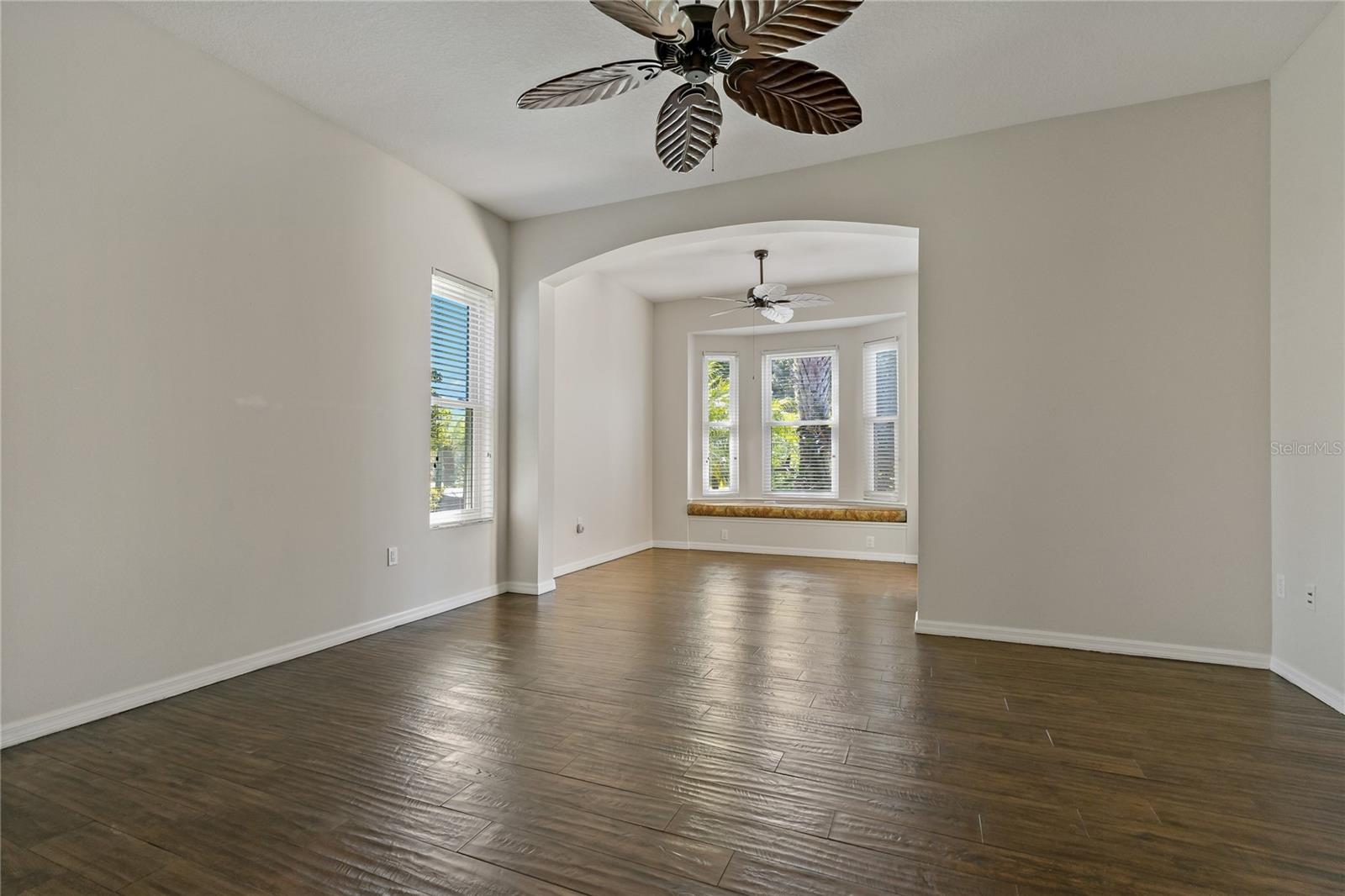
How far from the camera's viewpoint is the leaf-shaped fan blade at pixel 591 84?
2439 millimetres

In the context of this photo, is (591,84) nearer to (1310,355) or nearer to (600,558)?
(1310,355)

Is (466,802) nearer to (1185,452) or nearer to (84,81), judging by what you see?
(84,81)

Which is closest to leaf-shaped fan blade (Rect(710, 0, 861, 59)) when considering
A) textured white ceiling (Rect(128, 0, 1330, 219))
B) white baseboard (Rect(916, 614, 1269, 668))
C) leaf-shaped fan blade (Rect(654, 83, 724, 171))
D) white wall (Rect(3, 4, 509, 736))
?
leaf-shaped fan blade (Rect(654, 83, 724, 171))

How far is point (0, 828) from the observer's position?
1893 millimetres

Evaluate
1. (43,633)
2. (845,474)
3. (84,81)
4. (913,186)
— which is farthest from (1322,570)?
(84,81)

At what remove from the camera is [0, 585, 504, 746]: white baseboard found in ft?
8.30

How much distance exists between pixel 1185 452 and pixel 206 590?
5151mm

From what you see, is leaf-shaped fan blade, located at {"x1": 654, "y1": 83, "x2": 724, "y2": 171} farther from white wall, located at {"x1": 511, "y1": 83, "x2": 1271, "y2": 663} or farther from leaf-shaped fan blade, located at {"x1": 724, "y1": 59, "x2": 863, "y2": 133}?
white wall, located at {"x1": 511, "y1": 83, "x2": 1271, "y2": 663}

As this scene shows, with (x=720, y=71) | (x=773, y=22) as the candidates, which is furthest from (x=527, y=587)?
(x=773, y=22)

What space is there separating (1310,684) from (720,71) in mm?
3826

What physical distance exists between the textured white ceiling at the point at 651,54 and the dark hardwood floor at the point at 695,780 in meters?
2.96

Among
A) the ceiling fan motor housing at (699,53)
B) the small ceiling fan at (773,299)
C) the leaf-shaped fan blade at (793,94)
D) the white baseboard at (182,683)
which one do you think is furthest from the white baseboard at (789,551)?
the ceiling fan motor housing at (699,53)

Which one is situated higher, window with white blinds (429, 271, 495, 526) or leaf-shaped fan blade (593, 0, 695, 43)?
leaf-shaped fan blade (593, 0, 695, 43)

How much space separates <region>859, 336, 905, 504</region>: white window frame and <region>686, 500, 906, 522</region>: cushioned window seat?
0.53ft
